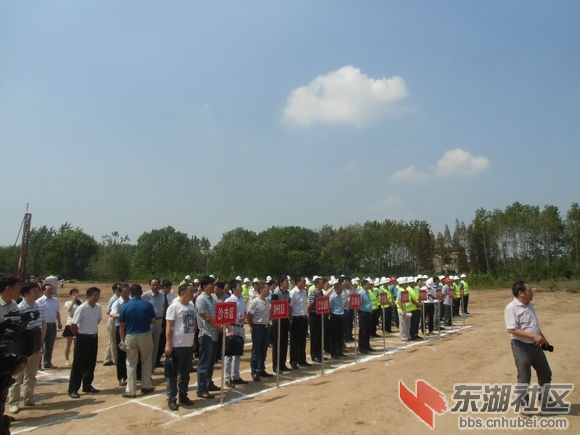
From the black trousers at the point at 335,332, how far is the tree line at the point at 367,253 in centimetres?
3767

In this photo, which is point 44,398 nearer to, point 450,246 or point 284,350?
point 284,350

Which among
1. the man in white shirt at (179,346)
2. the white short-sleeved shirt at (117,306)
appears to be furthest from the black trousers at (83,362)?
the man in white shirt at (179,346)

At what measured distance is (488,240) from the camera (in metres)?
53.7

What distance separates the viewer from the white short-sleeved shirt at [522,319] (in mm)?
6250

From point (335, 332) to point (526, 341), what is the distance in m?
5.40

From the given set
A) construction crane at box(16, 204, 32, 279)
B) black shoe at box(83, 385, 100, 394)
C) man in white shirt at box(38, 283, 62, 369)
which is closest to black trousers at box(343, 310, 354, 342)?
black shoe at box(83, 385, 100, 394)

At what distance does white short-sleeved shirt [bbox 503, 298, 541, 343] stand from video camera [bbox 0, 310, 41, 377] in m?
6.13

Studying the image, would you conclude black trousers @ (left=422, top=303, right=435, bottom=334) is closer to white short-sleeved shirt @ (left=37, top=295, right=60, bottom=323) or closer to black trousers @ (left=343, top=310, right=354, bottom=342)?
black trousers @ (left=343, top=310, right=354, bottom=342)

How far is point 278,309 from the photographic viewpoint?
8703mm

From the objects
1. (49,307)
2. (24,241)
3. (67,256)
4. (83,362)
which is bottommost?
(83,362)

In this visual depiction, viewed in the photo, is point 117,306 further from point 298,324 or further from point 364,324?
point 364,324

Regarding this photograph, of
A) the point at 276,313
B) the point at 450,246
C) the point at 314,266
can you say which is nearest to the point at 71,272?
the point at 314,266

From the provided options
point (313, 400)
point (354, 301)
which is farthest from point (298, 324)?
point (313, 400)

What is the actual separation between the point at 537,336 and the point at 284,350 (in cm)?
514
